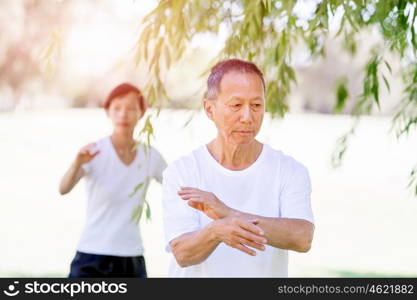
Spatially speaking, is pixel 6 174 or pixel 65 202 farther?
pixel 6 174

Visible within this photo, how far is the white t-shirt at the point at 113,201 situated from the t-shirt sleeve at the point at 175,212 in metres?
1.61

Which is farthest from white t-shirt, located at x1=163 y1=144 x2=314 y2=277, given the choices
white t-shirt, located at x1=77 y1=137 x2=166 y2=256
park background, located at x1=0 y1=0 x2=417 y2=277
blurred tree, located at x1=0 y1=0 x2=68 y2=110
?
blurred tree, located at x1=0 y1=0 x2=68 y2=110

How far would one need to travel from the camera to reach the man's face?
6.34 ft

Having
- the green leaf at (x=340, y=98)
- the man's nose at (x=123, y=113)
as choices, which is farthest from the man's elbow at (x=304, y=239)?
the green leaf at (x=340, y=98)

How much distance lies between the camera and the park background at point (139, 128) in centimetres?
514

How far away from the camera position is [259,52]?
11.6 feet

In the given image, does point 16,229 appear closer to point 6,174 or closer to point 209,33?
point 6,174

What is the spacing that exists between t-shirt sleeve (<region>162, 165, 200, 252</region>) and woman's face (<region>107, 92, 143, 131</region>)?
166cm

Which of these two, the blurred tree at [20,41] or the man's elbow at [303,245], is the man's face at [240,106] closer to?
the man's elbow at [303,245]

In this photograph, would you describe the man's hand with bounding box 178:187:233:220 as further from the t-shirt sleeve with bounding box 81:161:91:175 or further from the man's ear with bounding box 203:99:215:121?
the t-shirt sleeve with bounding box 81:161:91:175

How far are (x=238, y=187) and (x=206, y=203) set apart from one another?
19 centimetres

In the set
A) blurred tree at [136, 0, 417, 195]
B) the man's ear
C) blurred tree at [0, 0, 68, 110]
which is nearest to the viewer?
the man's ear

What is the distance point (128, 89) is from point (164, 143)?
1365cm

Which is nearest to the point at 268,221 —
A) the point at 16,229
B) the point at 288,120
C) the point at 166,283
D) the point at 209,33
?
the point at 166,283
